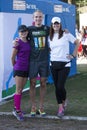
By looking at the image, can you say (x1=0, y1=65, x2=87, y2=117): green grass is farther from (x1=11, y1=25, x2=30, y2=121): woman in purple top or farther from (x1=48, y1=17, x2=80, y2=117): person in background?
(x1=11, y1=25, x2=30, y2=121): woman in purple top

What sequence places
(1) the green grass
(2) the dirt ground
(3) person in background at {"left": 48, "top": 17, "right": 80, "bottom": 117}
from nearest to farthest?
(2) the dirt ground → (3) person in background at {"left": 48, "top": 17, "right": 80, "bottom": 117} → (1) the green grass

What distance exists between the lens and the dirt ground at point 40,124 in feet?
26.5

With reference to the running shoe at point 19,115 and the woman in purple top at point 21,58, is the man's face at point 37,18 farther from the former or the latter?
the running shoe at point 19,115

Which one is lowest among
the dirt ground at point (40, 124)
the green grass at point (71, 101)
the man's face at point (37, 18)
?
the green grass at point (71, 101)

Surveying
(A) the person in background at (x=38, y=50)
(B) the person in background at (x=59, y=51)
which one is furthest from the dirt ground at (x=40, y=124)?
(A) the person in background at (x=38, y=50)

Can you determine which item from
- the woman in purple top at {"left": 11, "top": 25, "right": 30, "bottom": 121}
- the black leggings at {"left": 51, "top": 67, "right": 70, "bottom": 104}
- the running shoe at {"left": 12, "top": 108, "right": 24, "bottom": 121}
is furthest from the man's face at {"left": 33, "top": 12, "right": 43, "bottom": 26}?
the running shoe at {"left": 12, "top": 108, "right": 24, "bottom": 121}

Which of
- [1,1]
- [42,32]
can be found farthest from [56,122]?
[1,1]

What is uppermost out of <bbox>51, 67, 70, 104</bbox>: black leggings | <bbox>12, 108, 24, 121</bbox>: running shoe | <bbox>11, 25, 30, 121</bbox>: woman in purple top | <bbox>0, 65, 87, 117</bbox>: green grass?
<bbox>11, 25, 30, 121</bbox>: woman in purple top

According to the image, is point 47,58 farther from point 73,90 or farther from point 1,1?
point 73,90

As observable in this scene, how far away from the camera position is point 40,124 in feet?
27.4

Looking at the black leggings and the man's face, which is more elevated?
the man's face

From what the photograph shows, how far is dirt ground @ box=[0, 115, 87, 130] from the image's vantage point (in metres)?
8.07

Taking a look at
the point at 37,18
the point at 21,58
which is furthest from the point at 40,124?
the point at 37,18

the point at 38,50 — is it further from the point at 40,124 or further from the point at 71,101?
the point at 71,101
